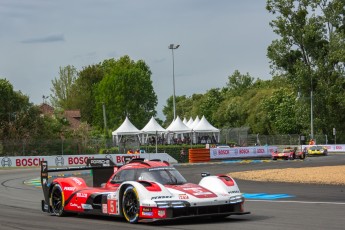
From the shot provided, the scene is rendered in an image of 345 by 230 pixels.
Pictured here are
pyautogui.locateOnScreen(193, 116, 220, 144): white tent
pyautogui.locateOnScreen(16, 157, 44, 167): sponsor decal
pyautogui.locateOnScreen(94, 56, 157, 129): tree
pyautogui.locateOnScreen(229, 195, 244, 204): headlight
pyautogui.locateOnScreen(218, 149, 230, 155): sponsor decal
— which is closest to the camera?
pyautogui.locateOnScreen(229, 195, 244, 204): headlight

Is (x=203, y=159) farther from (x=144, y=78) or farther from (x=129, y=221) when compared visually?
(x=144, y=78)

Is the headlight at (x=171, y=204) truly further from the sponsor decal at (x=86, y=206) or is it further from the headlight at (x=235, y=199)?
the sponsor decal at (x=86, y=206)

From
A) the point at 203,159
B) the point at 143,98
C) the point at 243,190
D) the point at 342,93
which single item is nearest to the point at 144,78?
the point at 143,98

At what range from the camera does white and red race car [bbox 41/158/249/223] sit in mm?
13141

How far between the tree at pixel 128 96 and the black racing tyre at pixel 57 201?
319ft

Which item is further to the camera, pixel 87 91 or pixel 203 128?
pixel 87 91

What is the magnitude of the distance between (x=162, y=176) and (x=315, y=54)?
73.4 metres

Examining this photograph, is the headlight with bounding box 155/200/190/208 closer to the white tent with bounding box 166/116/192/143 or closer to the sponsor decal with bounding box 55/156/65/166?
the sponsor decal with bounding box 55/156/65/166

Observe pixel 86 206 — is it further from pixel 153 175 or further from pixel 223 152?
pixel 223 152

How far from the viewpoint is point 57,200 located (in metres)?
16.3

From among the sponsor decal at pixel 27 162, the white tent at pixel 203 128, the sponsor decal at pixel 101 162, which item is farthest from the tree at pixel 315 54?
the sponsor decal at pixel 101 162

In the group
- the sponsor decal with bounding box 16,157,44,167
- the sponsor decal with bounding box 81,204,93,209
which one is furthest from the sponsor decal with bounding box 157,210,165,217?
the sponsor decal with bounding box 16,157,44,167

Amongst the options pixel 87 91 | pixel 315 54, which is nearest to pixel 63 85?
pixel 87 91

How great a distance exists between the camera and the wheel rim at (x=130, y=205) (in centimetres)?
1360
